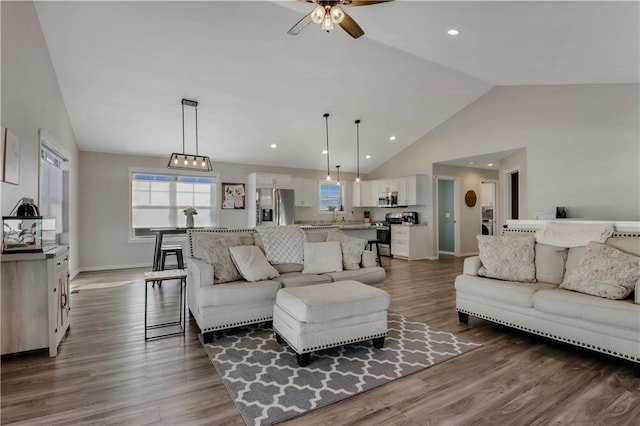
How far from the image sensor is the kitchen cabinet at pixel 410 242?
7480 millimetres

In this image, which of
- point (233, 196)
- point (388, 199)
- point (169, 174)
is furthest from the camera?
point (388, 199)

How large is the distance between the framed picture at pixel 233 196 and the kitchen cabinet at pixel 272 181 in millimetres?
465

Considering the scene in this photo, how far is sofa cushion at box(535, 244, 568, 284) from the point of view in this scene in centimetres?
306

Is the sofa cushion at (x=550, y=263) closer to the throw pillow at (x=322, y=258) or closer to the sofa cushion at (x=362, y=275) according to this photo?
the sofa cushion at (x=362, y=275)

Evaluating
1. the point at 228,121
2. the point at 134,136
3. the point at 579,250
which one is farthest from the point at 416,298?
the point at 134,136

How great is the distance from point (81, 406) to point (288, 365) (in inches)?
51.1

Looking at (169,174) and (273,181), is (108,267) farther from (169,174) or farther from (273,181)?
(273,181)

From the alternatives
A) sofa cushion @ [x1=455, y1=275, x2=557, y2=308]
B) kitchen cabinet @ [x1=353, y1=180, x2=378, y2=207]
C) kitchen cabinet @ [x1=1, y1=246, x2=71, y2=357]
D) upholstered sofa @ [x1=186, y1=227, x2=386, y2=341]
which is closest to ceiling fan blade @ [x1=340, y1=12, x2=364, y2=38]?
upholstered sofa @ [x1=186, y1=227, x2=386, y2=341]

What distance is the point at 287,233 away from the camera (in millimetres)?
3832

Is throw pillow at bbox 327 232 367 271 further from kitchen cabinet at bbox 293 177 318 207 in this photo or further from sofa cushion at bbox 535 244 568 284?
kitchen cabinet at bbox 293 177 318 207

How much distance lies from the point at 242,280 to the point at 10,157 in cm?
233

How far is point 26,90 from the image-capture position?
3229 millimetres

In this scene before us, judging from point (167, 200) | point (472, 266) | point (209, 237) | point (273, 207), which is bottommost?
point (472, 266)

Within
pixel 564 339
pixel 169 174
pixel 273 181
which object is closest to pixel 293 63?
pixel 273 181
